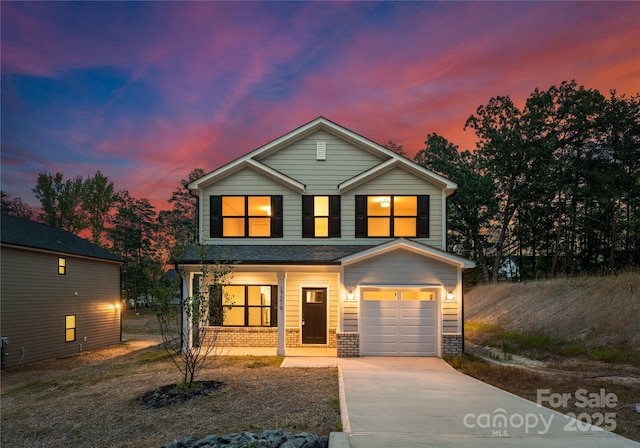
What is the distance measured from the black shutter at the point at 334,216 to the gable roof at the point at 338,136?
631 millimetres

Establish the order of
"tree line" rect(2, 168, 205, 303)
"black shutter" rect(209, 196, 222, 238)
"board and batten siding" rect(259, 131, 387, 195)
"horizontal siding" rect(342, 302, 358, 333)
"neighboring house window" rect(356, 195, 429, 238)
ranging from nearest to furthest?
1. "horizontal siding" rect(342, 302, 358, 333)
2. "neighboring house window" rect(356, 195, 429, 238)
3. "black shutter" rect(209, 196, 222, 238)
4. "board and batten siding" rect(259, 131, 387, 195)
5. "tree line" rect(2, 168, 205, 303)

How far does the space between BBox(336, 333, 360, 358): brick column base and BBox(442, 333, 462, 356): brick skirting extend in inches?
111

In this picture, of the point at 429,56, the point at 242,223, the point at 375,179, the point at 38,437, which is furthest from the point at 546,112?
the point at 38,437

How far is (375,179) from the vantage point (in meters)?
15.4

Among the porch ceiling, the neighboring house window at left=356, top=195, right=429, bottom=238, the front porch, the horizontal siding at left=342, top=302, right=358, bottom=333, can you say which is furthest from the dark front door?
the neighboring house window at left=356, top=195, right=429, bottom=238

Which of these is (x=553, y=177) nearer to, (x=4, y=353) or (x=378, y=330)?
(x=378, y=330)

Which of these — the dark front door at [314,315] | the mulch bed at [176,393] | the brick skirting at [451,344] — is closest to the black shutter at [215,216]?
the dark front door at [314,315]

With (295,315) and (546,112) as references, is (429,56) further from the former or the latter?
(546,112)

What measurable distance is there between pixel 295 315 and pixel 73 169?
141 ft

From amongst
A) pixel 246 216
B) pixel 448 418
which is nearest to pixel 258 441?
pixel 448 418

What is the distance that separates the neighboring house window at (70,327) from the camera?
1917cm

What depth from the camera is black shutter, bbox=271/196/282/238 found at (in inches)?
603

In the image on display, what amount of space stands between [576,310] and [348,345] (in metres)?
10.4

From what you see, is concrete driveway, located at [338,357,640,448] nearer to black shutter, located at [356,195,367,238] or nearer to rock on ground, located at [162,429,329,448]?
rock on ground, located at [162,429,329,448]
